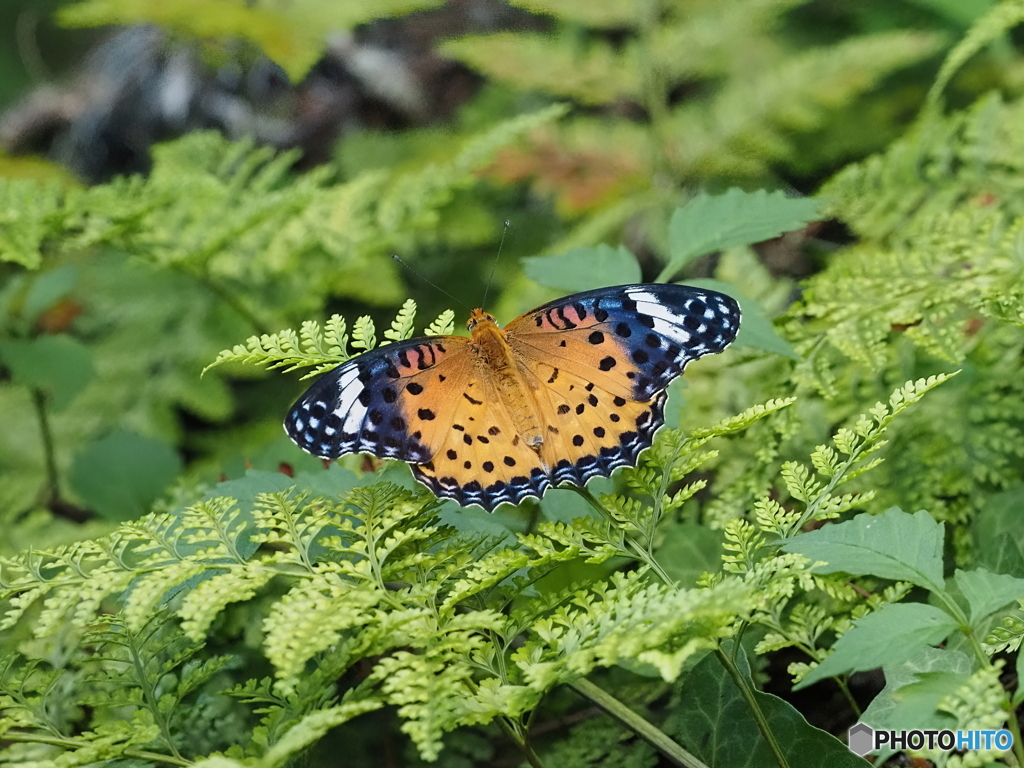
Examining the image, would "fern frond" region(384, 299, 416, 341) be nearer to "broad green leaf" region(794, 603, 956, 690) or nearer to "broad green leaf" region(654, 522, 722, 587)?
"broad green leaf" region(654, 522, 722, 587)

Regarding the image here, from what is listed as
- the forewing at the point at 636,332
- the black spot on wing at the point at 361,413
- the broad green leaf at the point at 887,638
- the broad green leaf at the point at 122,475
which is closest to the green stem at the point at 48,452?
the broad green leaf at the point at 122,475

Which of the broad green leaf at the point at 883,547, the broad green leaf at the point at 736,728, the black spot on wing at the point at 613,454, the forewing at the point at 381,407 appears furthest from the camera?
the forewing at the point at 381,407

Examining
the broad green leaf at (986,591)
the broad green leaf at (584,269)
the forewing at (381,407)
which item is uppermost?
the broad green leaf at (584,269)

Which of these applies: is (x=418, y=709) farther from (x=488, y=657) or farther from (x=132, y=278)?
(x=132, y=278)

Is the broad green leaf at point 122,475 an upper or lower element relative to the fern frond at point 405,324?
lower

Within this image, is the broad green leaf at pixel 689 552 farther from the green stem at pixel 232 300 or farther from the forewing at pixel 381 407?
the green stem at pixel 232 300

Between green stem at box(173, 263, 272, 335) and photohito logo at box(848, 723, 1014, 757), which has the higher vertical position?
green stem at box(173, 263, 272, 335)

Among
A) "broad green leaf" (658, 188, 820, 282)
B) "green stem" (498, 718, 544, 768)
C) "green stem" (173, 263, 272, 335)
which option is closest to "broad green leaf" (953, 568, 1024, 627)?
"green stem" (498, 718, 544, 768)
